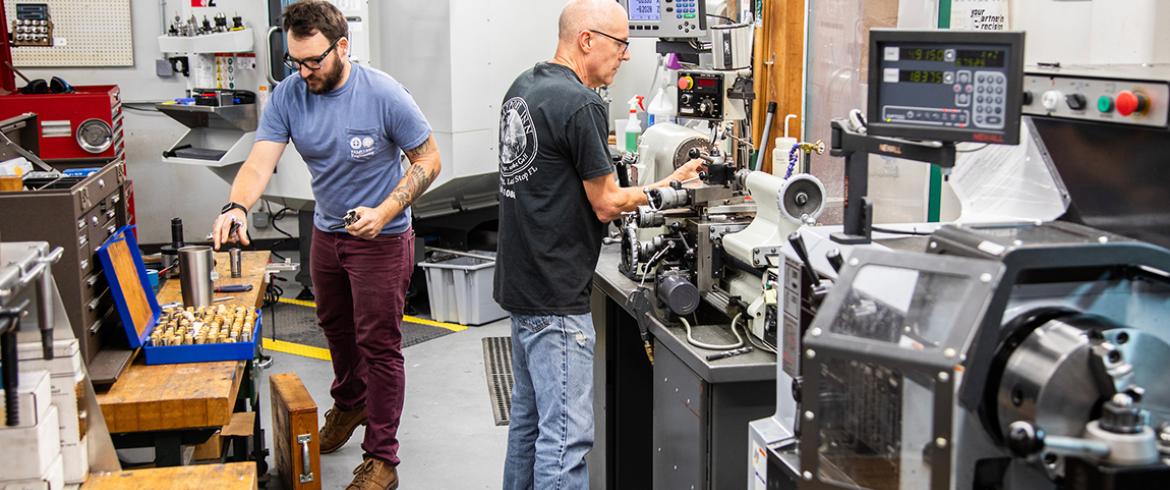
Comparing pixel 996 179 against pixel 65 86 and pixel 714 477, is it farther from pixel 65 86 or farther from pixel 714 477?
pixel 65 86

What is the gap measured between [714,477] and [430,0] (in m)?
3.36

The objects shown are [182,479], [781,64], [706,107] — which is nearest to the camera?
[182,479]

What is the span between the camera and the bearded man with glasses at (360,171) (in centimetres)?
328

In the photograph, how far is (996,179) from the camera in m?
2.15

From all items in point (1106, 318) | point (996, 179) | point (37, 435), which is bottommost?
point (37, 435)

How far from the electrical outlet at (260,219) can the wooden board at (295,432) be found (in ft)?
11.7

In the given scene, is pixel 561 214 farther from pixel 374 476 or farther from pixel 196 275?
pixel 374 476

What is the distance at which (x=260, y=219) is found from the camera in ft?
22.6

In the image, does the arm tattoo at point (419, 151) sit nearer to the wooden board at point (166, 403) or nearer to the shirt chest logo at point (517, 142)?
the shirt chest logo at point (517, 142)

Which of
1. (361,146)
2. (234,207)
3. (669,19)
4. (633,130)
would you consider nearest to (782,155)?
(669,19)

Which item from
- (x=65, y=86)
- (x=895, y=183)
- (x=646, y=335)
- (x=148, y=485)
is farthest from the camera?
(x=65, y=86)

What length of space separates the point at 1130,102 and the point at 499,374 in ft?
11.0

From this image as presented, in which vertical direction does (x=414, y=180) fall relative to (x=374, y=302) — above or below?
above

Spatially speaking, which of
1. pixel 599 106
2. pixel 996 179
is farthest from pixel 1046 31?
pixel 599 106
